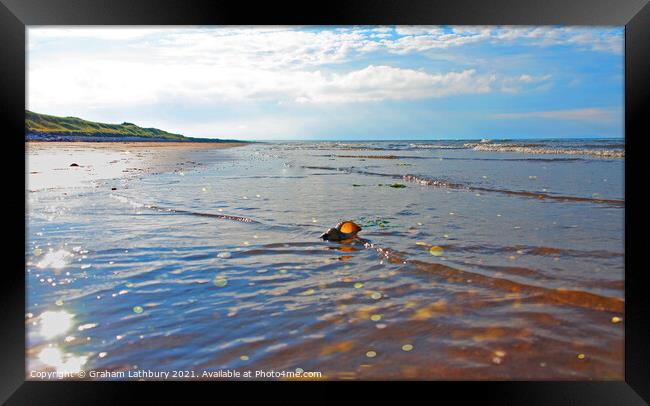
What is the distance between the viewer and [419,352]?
103 inches

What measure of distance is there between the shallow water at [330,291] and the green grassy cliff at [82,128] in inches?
1957

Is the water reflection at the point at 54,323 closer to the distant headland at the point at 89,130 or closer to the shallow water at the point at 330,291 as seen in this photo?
the shallow water at the point at 330,291

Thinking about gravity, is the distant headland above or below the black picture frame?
above

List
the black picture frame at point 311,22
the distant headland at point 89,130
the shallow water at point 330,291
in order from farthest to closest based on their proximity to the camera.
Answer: the distant headland at point 89,130 → the black picture frame at point 311,22 → the shallow water at point 330,291

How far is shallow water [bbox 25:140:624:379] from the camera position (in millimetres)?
2605

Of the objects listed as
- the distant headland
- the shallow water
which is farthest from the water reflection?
the distant headland

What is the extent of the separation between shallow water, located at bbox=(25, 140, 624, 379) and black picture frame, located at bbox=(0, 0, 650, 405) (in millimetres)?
157

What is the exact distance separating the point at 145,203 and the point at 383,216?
4176 mm

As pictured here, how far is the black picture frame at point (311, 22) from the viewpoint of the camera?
281 cm

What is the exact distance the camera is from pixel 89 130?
65.0 meters

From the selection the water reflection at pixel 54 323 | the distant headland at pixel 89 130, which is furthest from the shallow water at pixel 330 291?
the distant headland at pixel 89 130

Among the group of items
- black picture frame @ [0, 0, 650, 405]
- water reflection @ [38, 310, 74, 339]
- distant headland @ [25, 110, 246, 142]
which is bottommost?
water reflection @ [38, 310, 74, 339]

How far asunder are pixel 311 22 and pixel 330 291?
2.05 meters

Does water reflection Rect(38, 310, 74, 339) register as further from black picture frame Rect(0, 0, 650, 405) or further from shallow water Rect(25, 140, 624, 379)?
black picture frame Rect(0, 0, 650, 405)
